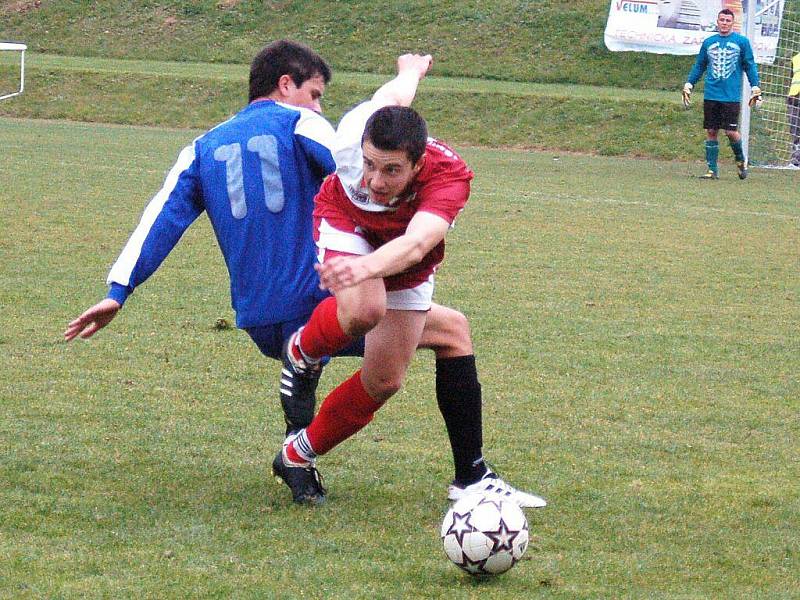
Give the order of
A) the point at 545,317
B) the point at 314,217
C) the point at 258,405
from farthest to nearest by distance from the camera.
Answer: the point at 545,317
the point at 258,405
the point at 314,217

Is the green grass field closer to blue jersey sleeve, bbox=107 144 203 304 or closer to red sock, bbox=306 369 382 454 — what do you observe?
red sock, bbox=306 369 382 454

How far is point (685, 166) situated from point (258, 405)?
45.0ft

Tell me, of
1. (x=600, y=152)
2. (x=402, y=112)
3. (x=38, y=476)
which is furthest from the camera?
(x=600, y=152)

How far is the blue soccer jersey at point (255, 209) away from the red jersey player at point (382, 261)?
20 cm

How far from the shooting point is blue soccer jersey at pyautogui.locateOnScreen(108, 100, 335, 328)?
161 inches

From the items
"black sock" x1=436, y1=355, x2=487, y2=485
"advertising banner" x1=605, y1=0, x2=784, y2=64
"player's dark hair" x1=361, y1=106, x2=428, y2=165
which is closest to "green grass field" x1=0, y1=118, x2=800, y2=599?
"black sock" x1=436, y1=355, x2=487, y2=485

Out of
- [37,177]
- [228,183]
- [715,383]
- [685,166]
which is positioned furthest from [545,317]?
[685,166]

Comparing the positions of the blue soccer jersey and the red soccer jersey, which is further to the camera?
the blue soccer jersey

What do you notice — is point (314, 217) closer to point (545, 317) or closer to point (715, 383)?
point (715, 383)

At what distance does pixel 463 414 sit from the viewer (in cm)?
414

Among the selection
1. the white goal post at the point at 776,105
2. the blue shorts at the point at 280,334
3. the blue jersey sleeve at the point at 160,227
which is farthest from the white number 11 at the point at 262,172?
the white goal post at the point at 776,105

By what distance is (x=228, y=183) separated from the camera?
4.09 metres

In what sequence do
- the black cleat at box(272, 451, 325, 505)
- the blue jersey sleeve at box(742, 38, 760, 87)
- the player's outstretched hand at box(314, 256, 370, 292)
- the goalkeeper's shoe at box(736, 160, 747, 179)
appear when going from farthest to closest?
1. the goalkeeper's shoe at box(736, 160, 747, 179)
2. the blue jersey sleeve at box(742, 38, 760, 87)
3. the black cleat at box(272, 451, 325, 505)
4. the player's outstretched hand at box(314, 256, 370, 292)

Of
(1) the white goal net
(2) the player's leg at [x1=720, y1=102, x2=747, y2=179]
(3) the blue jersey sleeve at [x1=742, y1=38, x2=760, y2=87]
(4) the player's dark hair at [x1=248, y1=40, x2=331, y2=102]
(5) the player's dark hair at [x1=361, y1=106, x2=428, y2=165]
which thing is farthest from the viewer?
(1) the white goal net
